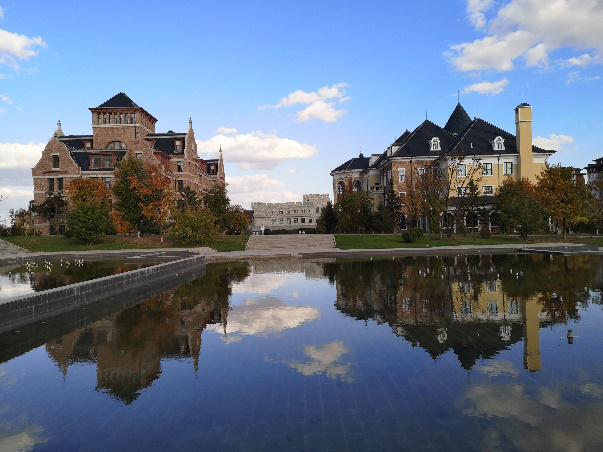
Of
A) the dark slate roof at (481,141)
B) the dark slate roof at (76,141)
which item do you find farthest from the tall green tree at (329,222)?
the dark slate roof at (76,141)

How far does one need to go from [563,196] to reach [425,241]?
690 inches

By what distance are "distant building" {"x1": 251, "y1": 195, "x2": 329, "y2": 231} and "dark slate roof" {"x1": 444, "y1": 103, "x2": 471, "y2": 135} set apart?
157ft

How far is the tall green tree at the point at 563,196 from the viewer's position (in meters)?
50.0

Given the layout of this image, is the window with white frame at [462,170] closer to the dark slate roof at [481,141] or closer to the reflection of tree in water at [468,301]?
the dark slate roof at [481,141]

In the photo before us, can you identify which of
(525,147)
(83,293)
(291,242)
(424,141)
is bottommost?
(83,293)

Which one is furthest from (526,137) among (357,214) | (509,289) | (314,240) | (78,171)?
(78,171)

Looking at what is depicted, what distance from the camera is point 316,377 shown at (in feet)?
25.5

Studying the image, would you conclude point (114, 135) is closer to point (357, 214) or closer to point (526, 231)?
point (357, 214)

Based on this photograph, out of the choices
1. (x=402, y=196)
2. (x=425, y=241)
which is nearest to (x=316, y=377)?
(x=425, y=241)

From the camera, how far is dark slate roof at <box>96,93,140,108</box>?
65.2 meters

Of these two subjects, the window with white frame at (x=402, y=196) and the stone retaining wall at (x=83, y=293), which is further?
the window with white frame at (x=402, y=196)

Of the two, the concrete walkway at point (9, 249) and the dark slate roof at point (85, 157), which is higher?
the dark slate roof at point (85, 157)

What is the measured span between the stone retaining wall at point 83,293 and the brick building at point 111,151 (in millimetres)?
41918

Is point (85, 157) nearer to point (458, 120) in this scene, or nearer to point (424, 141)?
point (424, 141)
